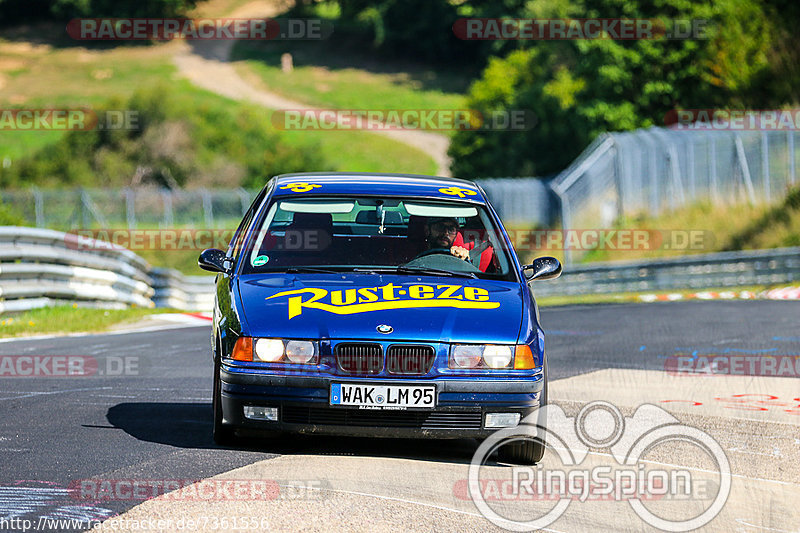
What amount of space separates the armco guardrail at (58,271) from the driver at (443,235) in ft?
29.0

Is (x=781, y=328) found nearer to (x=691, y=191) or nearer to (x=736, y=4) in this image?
(x=691, y=191)

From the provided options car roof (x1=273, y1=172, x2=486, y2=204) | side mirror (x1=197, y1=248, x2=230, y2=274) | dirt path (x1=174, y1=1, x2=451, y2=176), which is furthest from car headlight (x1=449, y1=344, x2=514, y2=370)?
dirt path (x1=174, y1=1, x2=451, y2=176)

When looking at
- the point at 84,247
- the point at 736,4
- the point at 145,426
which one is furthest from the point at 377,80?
the point at 145,426

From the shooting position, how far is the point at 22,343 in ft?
43.8

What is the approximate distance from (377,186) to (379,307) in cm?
154

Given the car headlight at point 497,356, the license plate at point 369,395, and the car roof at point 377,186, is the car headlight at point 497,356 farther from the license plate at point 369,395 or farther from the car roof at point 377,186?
the car roof at point 377,186

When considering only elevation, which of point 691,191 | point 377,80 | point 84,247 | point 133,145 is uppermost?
point 377,80

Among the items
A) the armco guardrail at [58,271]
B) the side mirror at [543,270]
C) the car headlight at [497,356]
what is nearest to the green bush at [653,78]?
the armco guardrail at [58,271]

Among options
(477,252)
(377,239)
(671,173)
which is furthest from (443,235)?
(671,173)

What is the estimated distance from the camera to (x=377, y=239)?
811cm

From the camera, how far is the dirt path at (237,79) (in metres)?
87.4

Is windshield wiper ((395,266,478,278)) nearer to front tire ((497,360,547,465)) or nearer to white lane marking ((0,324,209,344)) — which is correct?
front tire ((497,360,547,465))

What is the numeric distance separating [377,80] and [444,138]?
52.6 ft

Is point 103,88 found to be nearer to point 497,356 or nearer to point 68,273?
point 68,273
